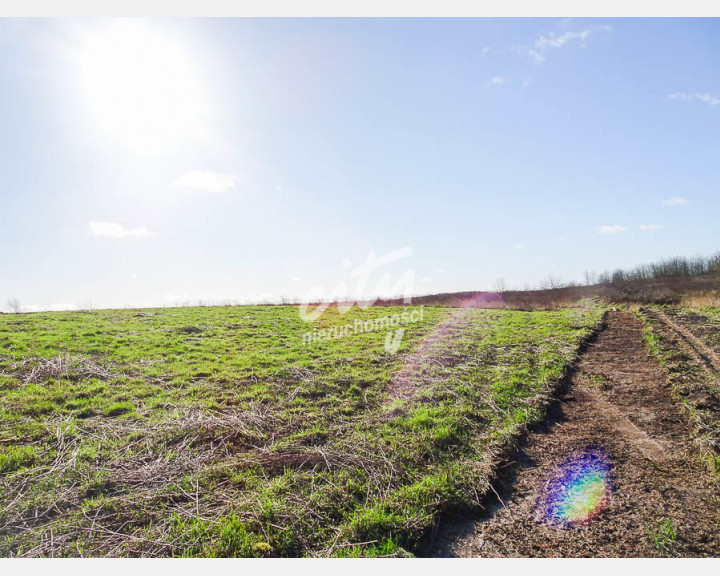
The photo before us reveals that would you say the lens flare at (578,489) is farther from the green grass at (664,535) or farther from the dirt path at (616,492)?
the green grass at (664,535)

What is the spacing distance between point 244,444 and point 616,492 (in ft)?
19.3

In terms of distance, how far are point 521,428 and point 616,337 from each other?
1315cm

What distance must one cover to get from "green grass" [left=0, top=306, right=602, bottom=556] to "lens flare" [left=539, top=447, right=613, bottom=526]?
3.03 feet

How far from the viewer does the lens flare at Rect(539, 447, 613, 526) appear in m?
4.41

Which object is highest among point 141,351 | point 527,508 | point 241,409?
point 141,351

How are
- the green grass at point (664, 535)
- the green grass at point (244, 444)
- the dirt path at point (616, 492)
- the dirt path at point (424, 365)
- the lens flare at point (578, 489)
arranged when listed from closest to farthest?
the green grass at point (664, 535), the dirt path at point (616, 492), the green grass at point (244, 444), the lens flare at point (578, 489), the dirt path at point (424, 365)

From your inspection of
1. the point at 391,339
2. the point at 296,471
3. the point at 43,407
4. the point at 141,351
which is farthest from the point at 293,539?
the point at 391,339

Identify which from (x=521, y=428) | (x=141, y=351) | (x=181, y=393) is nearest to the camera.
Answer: (x=521, y=428)

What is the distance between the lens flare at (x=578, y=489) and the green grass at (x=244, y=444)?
3.03 ft

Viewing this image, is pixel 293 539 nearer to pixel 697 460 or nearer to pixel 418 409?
pixel 418 409

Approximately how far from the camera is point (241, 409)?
26.4 feet

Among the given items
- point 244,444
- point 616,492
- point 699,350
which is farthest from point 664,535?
point 699,350

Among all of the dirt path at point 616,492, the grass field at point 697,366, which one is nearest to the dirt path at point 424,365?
the dirt path at point 616,492

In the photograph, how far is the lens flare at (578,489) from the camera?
14.5ft
